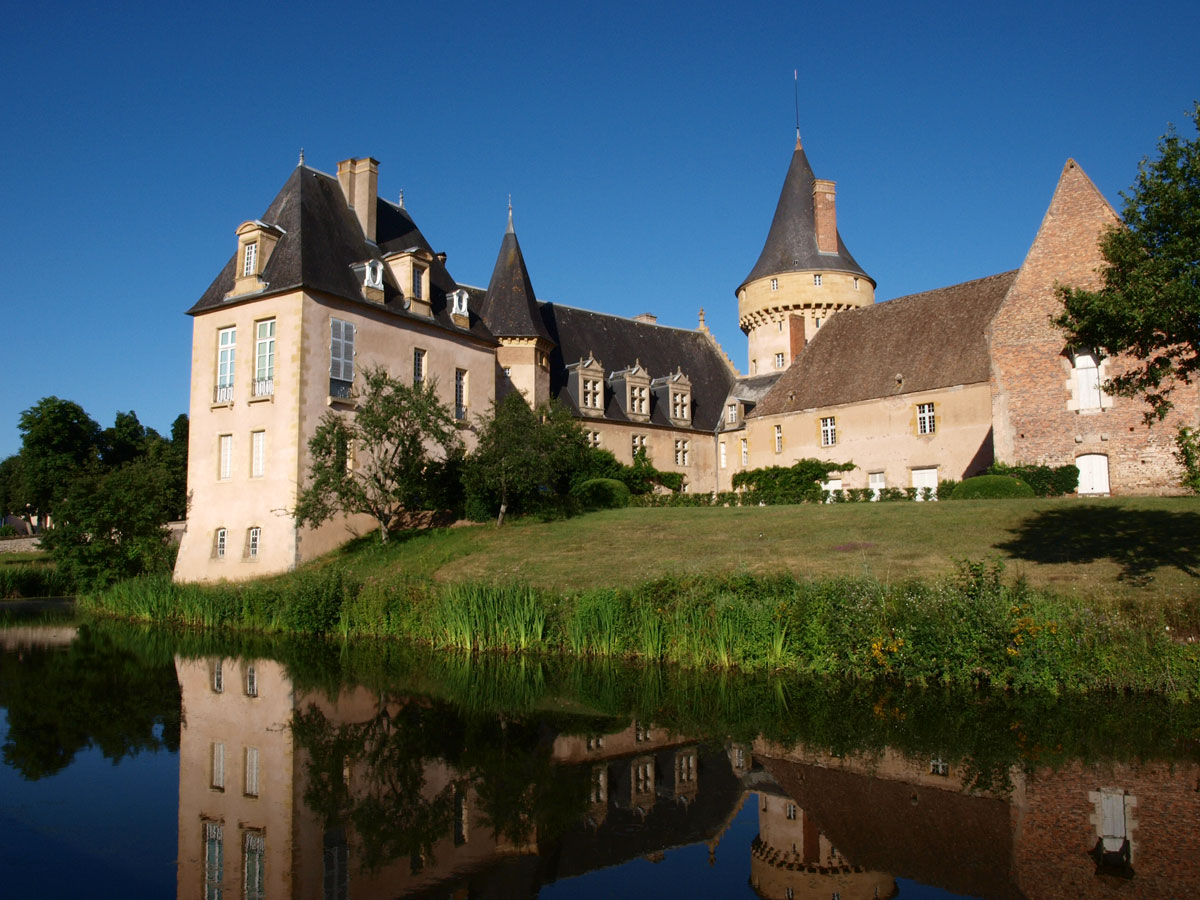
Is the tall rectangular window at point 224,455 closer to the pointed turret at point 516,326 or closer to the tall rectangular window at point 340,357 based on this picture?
the tall rectangular window at point 340,357

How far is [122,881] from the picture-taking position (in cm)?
599

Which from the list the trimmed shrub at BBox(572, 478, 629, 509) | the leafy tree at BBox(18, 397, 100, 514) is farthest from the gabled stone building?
the leafy tree at BBox(18, 397, 100, 514)

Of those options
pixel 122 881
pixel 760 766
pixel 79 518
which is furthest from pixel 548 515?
pixel 122 881

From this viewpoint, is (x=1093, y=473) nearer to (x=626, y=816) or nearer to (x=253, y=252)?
(x=626, y=816)

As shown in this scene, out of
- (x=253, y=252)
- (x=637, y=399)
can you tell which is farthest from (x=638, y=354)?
(x=253, y=252)

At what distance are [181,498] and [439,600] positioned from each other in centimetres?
1490

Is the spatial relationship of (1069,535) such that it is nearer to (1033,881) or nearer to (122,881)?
(1033,881)

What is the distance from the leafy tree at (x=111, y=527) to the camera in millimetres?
25297

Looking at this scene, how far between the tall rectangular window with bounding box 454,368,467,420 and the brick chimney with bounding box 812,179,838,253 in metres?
21.3

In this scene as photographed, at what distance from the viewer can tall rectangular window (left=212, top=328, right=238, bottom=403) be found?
2577cm

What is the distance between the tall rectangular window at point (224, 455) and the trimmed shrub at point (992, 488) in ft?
65.5

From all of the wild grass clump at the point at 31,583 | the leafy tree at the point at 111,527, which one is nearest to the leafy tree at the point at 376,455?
the leafy tree at the point at 111,527

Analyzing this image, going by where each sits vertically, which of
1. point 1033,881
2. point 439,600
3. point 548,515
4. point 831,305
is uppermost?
point 831,305

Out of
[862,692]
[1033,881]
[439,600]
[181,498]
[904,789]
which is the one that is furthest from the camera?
[181,498]
